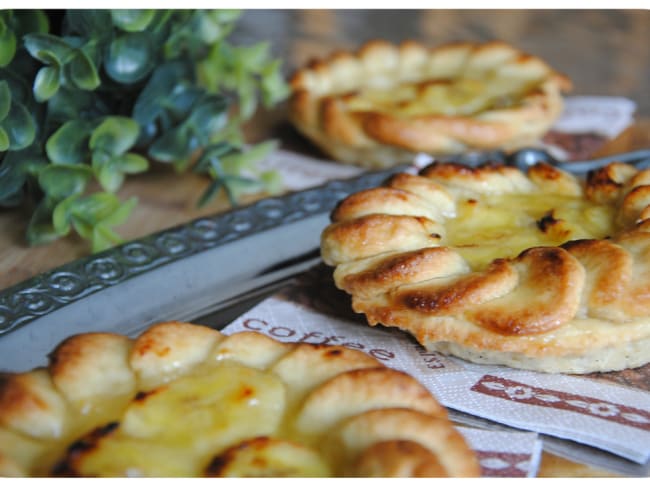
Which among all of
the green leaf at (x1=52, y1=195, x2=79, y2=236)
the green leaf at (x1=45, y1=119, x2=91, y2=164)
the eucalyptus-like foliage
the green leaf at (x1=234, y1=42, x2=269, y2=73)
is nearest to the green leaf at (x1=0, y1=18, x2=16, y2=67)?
the eucalyptus-like foliage

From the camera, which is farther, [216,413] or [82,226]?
[82,226]

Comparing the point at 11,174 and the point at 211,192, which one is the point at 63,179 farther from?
the point at 211,192

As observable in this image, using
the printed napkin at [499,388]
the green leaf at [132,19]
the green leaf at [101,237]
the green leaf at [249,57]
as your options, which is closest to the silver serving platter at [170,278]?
the printed napkin at [499,388]

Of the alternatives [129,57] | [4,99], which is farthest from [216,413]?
[129,57]

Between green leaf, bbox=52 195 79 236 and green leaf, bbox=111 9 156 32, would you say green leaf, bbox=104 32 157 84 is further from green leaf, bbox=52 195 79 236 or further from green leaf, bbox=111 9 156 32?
green leaf, bbox=52 195 79 236

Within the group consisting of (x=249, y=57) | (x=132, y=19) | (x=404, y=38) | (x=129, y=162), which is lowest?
(x=404, y=38)

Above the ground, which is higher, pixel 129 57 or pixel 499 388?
pixel 129 57
